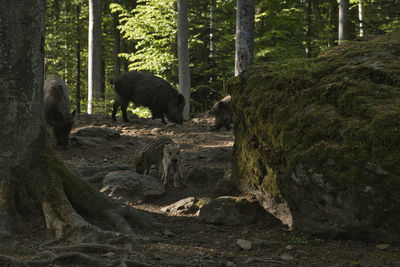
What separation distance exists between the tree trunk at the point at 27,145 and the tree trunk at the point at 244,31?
27.0 ft

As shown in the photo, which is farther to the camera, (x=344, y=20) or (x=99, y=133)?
(x=344, y=20)

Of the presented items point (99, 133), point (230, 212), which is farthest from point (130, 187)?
point (99, 133)

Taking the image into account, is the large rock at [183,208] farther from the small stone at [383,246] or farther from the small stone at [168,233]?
the small stone at [383,246]

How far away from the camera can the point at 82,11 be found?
85.4 ft

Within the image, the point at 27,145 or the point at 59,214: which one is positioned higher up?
the point at 27,145

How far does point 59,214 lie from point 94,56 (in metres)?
14.7

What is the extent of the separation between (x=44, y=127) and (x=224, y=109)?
8858mm

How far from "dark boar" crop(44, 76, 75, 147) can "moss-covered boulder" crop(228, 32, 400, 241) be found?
5603 mm

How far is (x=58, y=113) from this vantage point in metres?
9.96

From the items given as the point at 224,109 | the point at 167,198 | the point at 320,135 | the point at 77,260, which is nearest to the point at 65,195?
the point at 77,260

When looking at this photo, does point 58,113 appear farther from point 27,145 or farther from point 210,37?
point 210,37

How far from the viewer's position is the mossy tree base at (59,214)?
13.1 ft

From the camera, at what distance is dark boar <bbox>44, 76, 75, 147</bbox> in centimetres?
992

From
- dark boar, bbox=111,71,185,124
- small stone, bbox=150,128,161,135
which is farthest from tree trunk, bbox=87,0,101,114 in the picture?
small stone, bbox=150,128,161,135
